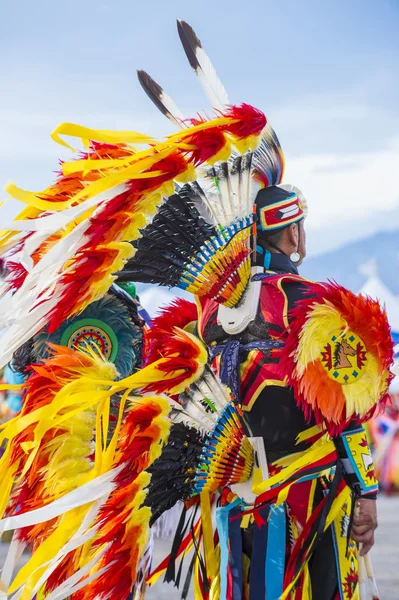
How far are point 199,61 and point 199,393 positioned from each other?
3.77 ft

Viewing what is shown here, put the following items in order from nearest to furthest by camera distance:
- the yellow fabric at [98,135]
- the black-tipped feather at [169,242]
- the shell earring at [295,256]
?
the yellow fabric at [98,135], the black-tipped feather at [169,242], the shell earring at [295,256]

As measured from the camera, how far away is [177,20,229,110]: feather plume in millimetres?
3293

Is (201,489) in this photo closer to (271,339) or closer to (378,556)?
(271,339)

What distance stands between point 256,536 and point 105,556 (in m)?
0.50

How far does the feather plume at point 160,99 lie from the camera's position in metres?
3.30

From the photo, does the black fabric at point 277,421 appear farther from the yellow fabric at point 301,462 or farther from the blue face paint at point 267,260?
the blue face paint at point 267,260

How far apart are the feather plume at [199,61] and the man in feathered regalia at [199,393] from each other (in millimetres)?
11

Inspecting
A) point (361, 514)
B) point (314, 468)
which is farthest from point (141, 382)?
point (361, 514)

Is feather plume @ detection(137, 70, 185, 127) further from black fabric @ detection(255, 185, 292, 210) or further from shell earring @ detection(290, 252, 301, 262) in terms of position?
shell earring @ detection(290, 252, 301, 262)

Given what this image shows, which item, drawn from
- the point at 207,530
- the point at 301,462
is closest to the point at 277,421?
the point at 301,462

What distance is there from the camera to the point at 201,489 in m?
3.19

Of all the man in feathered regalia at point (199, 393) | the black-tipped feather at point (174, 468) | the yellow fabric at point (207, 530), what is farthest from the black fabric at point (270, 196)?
the yellow fabric at point (207, 530)

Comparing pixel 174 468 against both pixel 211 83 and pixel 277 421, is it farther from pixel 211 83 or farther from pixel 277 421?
pixel 211 83

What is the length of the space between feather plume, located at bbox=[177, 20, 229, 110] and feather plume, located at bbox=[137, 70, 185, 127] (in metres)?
0.13
